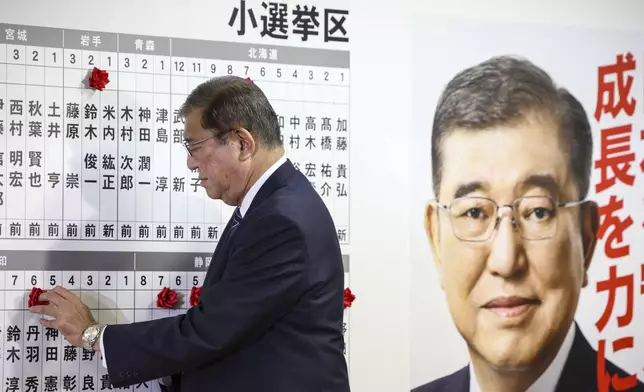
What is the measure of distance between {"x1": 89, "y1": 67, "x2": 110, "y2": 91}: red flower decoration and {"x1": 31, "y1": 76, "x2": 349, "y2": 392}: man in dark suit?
0.96 feet

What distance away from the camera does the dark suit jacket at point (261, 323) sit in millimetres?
1619

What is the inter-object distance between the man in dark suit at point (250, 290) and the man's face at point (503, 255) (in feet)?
2.00

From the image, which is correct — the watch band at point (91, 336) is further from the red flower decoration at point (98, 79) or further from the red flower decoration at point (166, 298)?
the red flower decoration at point (98, 79)

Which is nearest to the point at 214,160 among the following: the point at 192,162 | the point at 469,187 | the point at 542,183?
the point at 192,162

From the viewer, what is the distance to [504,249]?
2246 mm

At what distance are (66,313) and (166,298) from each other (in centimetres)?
24

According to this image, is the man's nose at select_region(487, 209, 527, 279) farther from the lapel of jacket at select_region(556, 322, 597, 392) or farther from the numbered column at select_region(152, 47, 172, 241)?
the numbered column at select_region(152, 47, 172, 241)

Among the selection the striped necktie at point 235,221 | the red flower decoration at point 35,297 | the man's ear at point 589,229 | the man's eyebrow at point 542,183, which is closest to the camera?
the striped necktie at point 235,221

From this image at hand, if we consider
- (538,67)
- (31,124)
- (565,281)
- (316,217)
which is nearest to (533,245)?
(565,281)

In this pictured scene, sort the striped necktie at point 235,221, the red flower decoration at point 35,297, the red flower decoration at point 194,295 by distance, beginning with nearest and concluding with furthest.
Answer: the striped necktie at point 235,221 < the red flower decoration at point 35,297 < the red flower decoration at point 194,295

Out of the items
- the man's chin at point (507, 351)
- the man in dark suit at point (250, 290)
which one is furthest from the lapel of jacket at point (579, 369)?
the man in dark suit at point (250, 290)

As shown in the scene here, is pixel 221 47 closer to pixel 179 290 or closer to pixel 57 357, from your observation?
pixel 179 290

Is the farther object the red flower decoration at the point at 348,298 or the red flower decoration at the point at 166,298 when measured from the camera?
the red flower decoration at the point at 348,298

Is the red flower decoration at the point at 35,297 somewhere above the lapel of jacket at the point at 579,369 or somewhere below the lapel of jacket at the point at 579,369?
above
